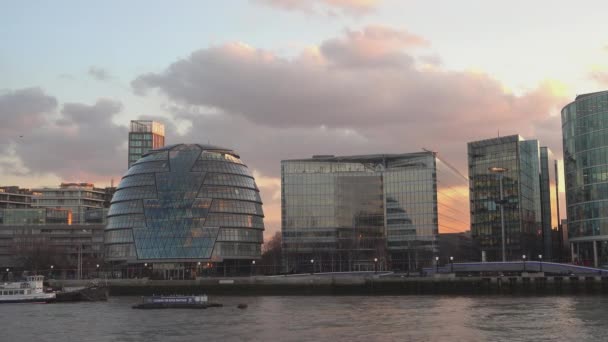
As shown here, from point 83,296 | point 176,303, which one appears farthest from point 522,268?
point 83,296

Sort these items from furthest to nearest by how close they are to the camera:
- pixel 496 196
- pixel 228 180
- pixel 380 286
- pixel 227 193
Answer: pixel 496 196 < pixel 228 180 < pixel 227 193 < pixel 380 286

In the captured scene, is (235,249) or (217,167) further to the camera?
(217,167)

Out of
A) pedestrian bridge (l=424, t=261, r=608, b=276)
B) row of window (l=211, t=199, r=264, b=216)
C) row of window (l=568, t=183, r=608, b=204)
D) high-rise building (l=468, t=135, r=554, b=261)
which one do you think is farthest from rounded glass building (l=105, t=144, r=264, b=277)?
row of window (l=568, t=183, r=608, b=204)

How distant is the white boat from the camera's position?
116m

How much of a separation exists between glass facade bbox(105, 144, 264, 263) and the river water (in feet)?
234

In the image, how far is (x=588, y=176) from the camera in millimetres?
128875

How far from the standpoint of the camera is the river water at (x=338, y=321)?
60062mm

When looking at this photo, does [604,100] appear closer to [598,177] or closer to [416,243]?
[598,177]

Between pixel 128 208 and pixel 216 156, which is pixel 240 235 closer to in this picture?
pixel 216 156

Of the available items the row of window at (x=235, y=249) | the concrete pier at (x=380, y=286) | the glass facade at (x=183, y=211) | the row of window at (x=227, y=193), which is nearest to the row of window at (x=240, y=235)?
the glass facade at (x=183, y=211)

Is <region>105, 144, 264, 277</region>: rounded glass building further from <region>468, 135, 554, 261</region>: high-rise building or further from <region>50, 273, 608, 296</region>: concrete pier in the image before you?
<region>468, 135, 554, 261</region>: high-rise building

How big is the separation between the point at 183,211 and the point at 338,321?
10494cm

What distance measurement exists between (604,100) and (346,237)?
230 feet

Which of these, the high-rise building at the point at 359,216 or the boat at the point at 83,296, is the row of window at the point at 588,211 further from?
the boat at the point at 83,296
